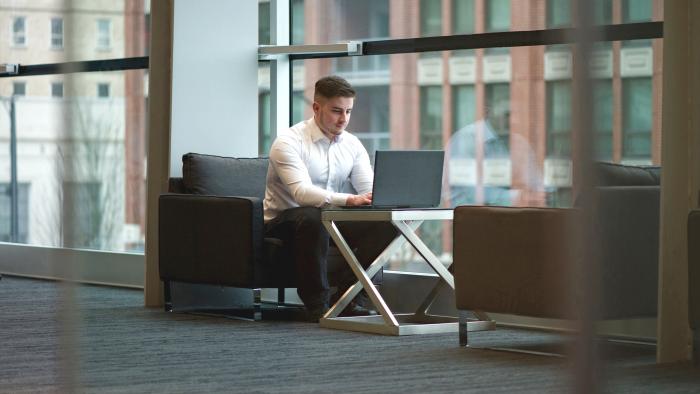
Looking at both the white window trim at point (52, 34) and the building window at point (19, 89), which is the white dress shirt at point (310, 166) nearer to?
the building window at point (19, 89)

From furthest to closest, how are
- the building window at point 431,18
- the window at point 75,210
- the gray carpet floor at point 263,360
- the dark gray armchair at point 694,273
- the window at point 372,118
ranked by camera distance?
the window at point 372,118
the building window at point 431,18
the dark gray armchair at point 694,273
the gray carpet floor at point 263,360
the window at point 75,210

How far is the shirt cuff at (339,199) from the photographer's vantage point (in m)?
5.18

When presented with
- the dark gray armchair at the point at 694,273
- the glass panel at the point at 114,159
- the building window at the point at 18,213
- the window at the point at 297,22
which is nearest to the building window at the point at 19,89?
the glass panel at the point at 114,159

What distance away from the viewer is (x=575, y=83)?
1.04m

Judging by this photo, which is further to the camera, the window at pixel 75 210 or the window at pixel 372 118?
the window at pixel 372 118

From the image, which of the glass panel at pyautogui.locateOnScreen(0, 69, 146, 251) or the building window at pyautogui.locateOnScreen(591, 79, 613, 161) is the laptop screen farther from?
the building window at pyautogui.locateOnScreen(591, 79, 613, 161)

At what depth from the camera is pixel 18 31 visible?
8.20m

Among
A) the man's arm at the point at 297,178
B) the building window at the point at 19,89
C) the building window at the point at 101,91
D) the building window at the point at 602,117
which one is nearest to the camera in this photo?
the building window at the point at 602,117

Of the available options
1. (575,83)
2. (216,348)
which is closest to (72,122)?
(575,83)

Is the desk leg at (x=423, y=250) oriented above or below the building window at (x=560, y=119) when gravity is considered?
below

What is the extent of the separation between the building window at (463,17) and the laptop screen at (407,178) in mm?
896

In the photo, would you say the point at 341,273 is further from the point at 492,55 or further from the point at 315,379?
the point at 315,379

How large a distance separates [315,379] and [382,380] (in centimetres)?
21

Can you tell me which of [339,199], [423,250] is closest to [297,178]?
[339,199]
